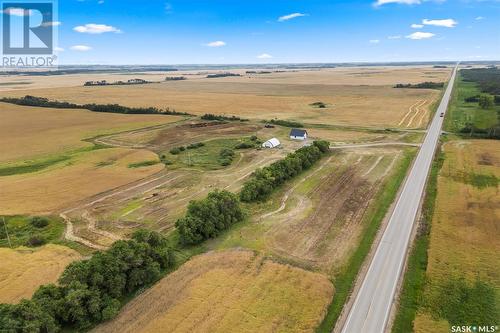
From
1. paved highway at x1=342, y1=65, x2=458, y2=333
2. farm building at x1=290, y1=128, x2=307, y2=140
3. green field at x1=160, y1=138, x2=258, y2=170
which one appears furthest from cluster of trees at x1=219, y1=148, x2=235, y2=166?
paved highway at x1=342, y1=65, x2=458, y2=333

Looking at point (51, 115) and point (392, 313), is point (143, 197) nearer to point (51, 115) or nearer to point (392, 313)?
point (392, 313)

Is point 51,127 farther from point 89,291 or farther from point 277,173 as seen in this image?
point 89,291

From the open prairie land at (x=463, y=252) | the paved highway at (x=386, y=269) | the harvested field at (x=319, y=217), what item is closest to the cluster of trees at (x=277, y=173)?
the harvested field at (x=319, y=217)

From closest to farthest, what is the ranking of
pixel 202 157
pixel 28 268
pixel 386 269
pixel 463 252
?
pixel 386 269
pixel 28 268
pixel 463 252
pixel 202 157

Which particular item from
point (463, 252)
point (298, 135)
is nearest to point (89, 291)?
point (463, 252)

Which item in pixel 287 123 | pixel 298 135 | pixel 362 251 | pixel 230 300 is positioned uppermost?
pixel 287 123

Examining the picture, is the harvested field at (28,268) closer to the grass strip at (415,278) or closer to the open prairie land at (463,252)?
the grass strip at (415,278)
